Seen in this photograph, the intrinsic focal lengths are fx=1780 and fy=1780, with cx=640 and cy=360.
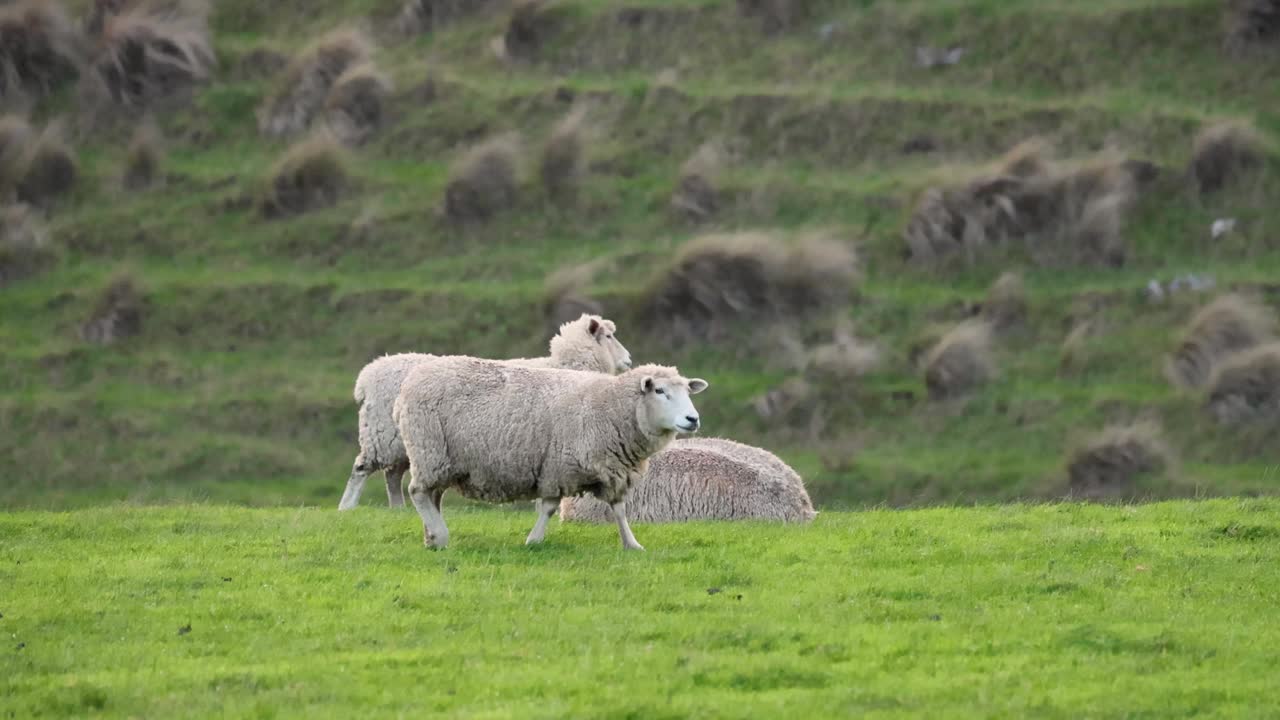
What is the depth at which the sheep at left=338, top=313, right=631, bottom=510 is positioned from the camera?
17.8 meters

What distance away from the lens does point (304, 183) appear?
3659cm

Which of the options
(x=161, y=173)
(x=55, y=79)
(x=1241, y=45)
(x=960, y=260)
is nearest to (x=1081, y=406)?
(x=960, y=260)

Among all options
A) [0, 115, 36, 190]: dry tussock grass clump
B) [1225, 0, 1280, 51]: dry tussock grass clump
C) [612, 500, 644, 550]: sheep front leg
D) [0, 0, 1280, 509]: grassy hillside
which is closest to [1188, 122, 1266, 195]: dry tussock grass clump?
[0, 0, 1280, 509]: grassy hillside

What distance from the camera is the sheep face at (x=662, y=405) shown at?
1378 centimetres

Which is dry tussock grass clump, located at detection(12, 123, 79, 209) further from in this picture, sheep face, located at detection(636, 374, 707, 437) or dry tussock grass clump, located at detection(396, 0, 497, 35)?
sheep face, located at detection(636, 374, 707, 437)

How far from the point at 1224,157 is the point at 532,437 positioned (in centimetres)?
2353

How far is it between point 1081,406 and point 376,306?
42.4 feet

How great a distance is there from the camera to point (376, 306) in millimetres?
33250

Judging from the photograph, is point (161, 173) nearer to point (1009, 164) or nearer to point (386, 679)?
point (1009, 164)

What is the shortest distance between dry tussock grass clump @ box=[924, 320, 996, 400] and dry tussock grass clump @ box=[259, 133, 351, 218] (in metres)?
13.4

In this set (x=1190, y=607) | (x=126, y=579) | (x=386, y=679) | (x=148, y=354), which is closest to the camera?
(x=386, y=679)

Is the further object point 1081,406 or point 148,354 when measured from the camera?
point 148,354

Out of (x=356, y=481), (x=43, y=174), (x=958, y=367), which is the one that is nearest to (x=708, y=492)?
(x=356, y=481)

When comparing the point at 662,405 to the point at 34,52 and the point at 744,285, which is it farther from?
the point at 34,52
